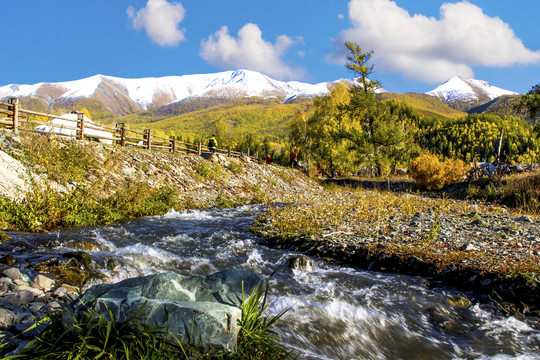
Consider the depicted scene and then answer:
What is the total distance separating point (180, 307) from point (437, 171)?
27008 millimetres

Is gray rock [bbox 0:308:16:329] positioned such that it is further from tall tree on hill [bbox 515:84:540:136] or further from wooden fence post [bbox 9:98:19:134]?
A: tall tree on hill [bbox 515:84:540:136]

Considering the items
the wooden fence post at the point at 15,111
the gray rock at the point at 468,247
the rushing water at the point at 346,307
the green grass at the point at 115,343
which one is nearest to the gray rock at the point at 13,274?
the rushing water at the point at 346,307

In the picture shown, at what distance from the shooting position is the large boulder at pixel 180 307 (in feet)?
8.55

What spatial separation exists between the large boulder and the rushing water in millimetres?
1018

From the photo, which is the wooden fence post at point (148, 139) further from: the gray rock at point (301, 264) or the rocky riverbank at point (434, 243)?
the gray rock at point (301, 264)

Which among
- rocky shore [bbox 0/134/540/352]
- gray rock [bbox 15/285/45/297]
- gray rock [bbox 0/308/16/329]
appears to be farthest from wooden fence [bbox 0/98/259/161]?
gray rock [bbox 0/308/16/329]

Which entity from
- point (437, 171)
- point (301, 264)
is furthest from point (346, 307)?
point (437, 171)

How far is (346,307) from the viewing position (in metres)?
5.36

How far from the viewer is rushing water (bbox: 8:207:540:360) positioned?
434 cm

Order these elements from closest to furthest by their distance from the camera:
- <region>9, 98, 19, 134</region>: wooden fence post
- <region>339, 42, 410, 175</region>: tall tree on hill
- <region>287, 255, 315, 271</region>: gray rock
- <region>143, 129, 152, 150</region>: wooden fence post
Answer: <region>287, 255, 315, 271</region>: gray rock < <region>9, 98, 19, 134</region>: wooden fence post < <region>143, 129, 152, 150</region>: wooden fence post < <region>339, 42, 410, 175</region>: tall tree on hill

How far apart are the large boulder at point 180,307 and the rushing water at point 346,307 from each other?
3.34 ft

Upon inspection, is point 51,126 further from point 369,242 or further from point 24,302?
point 369,242

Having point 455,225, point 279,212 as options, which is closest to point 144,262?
point 279,212

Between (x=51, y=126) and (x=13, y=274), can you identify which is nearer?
(x=13, y=274)
